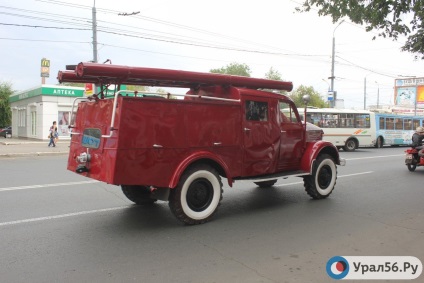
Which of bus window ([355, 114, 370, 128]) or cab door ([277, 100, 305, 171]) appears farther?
bus window ([355, 114, 370, 128])

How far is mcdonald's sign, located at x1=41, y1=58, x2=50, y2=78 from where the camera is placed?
47459mm

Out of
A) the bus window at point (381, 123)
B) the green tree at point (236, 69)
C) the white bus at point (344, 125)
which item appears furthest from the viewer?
the green tree at point (236, 69)

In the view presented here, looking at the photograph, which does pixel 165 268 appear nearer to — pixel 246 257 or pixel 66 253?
pixel 246 257

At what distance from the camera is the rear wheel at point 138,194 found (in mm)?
6984

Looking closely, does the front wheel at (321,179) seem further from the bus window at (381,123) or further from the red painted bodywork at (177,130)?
the bus window at (381,123)

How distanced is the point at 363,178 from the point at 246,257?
7.93 metres

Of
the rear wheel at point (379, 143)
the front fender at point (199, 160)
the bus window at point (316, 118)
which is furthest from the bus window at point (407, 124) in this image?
the front fender at point (199, 160)

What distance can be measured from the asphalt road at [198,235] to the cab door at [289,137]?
0.82 metres

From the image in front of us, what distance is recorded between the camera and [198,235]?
214 inches

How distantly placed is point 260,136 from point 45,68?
47.2 meters

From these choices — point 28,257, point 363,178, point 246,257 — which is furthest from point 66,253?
point 363,178

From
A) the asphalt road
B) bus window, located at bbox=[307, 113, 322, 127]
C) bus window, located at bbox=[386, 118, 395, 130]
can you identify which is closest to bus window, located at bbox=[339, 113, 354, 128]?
bus window, located at bbox=[307, 113, 322, 127]

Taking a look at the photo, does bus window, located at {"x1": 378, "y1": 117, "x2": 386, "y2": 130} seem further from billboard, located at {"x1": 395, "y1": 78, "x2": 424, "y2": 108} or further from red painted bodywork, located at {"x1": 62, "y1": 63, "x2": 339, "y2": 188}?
billboard, located at {"x1": 395, "y1": 78, "x2": 424, "y2": 108}

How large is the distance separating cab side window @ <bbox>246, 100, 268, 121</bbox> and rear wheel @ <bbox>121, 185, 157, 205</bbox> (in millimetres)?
2314
